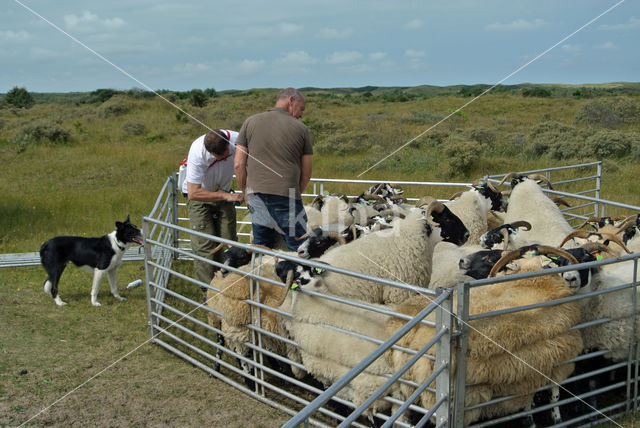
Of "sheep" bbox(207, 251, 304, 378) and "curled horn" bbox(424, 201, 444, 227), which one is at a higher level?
"curled horn" bbox(424, 201, 444, 227)

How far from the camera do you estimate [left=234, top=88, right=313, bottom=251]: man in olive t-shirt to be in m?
5.71

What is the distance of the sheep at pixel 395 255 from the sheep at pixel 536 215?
38.3 inches

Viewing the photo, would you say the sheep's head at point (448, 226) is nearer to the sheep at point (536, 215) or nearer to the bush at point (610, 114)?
the sheep at point (536, 215)

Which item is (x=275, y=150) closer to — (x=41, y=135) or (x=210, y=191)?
(x=210, y=191)

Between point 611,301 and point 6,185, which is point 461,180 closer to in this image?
point 611,301

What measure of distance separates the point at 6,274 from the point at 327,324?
6847 mm

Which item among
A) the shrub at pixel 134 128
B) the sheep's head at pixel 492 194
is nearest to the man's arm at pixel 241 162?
the sheep's head at pixel 492 194

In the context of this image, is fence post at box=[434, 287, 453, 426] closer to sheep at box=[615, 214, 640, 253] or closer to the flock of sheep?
the flock of sheep

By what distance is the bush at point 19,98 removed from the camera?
45.7 metres

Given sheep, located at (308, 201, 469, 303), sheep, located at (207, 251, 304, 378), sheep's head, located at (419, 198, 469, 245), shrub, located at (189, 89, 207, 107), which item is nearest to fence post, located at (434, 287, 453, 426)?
sheep, located at (308, 201, 469, 303)

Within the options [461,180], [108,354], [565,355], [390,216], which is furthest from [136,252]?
[461,180]

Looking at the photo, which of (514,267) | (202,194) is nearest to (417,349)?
(514,267)

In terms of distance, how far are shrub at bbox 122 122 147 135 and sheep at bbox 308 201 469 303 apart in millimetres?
24349

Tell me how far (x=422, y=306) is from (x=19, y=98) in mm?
51148
